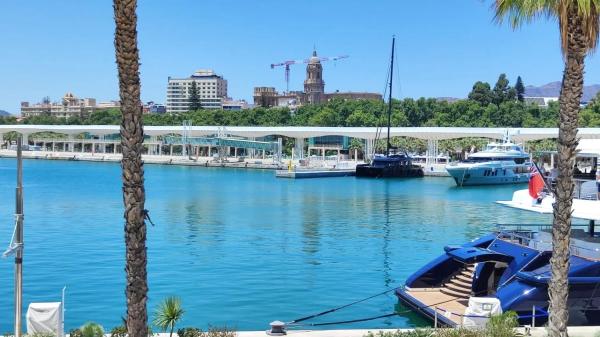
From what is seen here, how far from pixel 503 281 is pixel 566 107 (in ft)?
31.8

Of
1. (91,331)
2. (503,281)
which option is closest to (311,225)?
(503,281)

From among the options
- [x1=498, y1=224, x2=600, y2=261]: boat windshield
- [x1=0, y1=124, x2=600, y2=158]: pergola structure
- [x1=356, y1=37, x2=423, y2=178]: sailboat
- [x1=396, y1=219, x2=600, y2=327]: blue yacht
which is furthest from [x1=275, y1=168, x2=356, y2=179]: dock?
[x1=498, y1=224, x2=600, y2=261]: boat windshield

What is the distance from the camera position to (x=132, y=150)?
34.5 ft

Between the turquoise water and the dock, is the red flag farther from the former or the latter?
the dock

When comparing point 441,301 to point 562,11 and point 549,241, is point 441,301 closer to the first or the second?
point 549,241

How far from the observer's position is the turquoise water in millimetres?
26047

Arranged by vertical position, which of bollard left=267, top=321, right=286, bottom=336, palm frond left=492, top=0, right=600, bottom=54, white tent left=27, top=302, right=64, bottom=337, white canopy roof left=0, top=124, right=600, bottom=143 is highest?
palm frond left=492, top=0, right=600, bottom=54

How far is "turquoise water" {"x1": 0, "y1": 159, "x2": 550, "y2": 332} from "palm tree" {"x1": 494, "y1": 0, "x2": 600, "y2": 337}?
9.52 m

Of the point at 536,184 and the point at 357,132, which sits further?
the point at 357,132

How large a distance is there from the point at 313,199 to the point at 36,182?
122 feet

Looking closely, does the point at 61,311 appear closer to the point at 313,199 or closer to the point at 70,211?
the point at 70,211

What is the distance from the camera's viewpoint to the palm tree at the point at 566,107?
13.1m

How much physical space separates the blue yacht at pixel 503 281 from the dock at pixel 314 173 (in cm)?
7649

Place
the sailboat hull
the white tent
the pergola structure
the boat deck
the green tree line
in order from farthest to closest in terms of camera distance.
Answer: the green tree line → the pergola structure → the sailboat hull → the boat deck → the white tent
